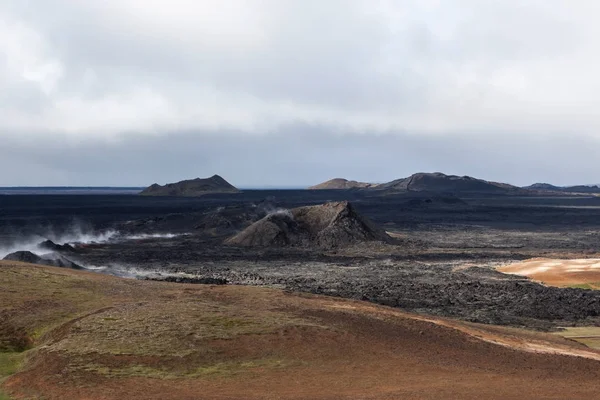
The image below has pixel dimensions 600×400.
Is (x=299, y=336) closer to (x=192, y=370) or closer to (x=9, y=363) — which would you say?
(x=192, y=370)

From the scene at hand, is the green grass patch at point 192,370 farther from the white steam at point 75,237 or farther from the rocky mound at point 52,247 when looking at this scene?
the white steam at point 75,237

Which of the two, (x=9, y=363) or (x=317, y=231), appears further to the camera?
(x=317, y=231)

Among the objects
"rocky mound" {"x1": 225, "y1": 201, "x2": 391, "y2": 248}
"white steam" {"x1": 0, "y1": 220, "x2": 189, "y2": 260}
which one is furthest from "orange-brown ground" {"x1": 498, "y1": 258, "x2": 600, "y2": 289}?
"white steam" {"x1": 0, "y1": 220, "x2": 189, "y2": 260}

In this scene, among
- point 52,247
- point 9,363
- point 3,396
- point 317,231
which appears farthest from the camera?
point 317,231

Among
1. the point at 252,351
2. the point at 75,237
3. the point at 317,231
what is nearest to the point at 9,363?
the point at 252,351

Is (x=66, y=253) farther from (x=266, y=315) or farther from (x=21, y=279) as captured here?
(x=266, y=315)

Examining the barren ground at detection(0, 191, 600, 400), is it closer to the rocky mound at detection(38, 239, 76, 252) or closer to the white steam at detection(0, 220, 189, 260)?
the rocky mound at detection(38, 239, 76, 252)
